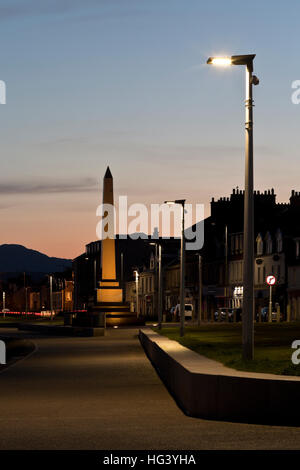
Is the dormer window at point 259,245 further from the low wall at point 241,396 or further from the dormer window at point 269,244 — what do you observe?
the low wall at point 241,396

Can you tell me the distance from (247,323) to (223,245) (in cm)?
11091

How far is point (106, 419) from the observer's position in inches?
684

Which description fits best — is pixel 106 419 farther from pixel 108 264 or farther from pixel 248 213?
pixel 108 264

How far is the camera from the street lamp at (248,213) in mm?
22516

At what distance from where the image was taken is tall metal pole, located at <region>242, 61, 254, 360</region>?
22484mm

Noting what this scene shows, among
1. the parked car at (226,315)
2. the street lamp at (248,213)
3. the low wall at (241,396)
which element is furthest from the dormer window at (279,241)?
the low wall at (241,396)

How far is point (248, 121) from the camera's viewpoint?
23.0 m

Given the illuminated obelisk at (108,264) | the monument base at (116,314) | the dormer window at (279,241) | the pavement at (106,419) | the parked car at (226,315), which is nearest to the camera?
the pavement at (106,419)

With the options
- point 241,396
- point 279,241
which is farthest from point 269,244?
point 241,396

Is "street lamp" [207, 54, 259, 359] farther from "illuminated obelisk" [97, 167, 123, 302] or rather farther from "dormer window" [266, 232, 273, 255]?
"dormer window" [266, 232, 273, 255]

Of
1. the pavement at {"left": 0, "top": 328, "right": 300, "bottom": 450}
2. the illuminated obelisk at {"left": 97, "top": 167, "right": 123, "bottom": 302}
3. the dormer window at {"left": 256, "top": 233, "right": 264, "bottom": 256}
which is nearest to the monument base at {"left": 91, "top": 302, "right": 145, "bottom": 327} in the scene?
the illuminated obelisk at {"left": 97, "top": 167, "right": 123, "bottom": 302}

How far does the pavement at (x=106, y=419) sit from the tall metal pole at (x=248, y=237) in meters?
2.13

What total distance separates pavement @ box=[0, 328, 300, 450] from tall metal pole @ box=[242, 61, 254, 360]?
84.0 inches

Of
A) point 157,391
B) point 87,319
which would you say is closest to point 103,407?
point 157,391
